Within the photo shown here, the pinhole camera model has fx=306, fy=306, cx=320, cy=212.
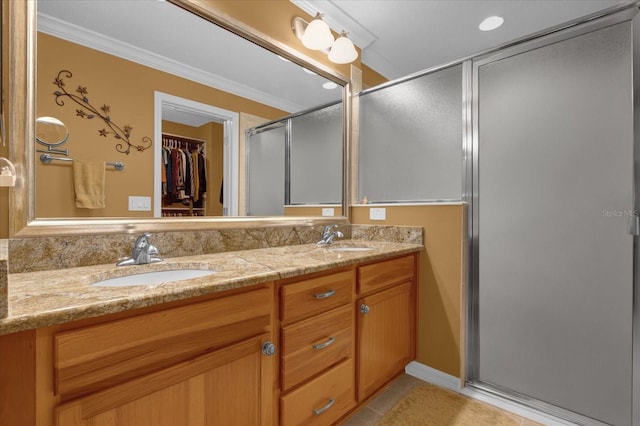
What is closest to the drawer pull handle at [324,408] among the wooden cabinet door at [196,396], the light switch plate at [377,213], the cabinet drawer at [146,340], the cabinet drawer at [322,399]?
the cabinet drawer at [322,399]

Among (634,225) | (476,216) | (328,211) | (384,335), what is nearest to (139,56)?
(328,211)

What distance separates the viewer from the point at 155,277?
1.21 meters

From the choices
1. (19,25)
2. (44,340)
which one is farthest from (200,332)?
(19,25)

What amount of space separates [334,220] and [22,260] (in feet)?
5.24

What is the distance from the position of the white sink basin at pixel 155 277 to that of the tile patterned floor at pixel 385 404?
106 centimetres

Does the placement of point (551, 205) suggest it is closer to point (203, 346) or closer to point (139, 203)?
point (203, 346)

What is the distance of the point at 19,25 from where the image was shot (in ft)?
3.40

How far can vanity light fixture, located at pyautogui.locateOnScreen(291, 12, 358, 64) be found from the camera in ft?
6.27

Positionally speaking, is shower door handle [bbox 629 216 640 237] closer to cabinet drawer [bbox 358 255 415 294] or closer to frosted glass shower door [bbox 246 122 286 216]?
cabinet drawer [bbox 358 255 415 294]

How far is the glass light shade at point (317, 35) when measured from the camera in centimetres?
191

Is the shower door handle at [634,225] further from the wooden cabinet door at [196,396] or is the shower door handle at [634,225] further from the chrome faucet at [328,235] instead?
the wooden cabinet door at [196,396]

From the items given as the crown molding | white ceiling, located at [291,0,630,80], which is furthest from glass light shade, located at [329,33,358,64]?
the crown molding

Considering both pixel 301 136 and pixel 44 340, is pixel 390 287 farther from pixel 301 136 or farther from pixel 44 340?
pixel 44 340

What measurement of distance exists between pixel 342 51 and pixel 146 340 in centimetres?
201
